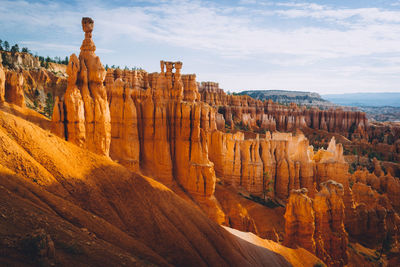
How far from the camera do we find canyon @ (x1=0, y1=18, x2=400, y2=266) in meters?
9.59

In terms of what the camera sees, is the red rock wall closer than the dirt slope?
No

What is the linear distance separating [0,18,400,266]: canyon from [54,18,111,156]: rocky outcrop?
53 mm

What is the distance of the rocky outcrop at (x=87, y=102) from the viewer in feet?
47.7

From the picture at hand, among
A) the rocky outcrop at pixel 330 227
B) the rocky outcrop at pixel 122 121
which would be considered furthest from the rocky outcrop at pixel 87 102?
the rocky outcrop at pixel 330 227

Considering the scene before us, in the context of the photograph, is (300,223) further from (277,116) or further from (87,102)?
(277,116)

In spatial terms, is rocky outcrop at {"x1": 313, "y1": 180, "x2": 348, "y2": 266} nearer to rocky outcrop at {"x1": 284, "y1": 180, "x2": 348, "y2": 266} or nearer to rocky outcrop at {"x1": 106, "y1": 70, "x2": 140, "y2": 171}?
rocky outcrop at {"x1": 284, "y1": 180, "x2": 348, "y2": 266}

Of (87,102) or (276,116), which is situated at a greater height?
(87,102)

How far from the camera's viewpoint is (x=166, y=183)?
80.2 ft

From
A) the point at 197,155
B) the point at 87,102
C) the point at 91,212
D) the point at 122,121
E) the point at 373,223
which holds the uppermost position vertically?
the point at 87,102

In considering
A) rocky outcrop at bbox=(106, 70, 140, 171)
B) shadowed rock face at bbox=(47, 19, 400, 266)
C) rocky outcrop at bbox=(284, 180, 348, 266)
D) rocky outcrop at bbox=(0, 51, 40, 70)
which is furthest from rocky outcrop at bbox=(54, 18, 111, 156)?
rocky outcrop at bbox=(0, 51, 40, 70)

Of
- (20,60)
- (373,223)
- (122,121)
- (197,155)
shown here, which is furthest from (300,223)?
(20,60)

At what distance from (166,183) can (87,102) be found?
11.0m

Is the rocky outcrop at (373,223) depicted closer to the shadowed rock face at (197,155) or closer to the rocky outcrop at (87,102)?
the shadowed rock face at (197,155)

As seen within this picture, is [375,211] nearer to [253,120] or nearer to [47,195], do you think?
[47,195]
